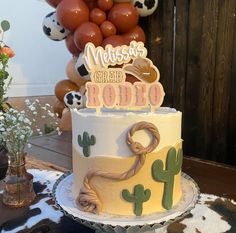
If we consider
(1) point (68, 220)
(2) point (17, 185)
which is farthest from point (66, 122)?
(1) point (68, 220)

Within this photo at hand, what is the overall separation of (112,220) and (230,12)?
5.18ft

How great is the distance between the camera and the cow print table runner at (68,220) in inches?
27.9

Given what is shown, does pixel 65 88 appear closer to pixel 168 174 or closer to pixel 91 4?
pixel 91 4

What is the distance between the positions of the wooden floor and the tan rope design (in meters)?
0.54

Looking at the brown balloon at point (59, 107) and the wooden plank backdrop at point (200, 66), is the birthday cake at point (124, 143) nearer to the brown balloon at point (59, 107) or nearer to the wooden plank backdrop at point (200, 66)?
the wooden plank backdrop at point (200, 66)

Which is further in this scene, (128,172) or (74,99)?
(74,99)

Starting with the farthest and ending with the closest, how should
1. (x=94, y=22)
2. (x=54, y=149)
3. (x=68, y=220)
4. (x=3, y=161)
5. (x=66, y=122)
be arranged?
(x=66, y=122)
(x=94, y=22)
(x=54, y=149)
(x=3, y=161)
(x=68, y=220)

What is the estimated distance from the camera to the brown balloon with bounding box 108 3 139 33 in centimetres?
183

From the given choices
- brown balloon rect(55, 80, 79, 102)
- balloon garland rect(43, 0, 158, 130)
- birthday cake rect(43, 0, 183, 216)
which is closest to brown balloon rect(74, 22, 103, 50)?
balloon garland rect(43, 0, 158, 130)

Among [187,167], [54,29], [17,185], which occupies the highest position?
[54,29]

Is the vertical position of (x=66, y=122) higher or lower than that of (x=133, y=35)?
lower

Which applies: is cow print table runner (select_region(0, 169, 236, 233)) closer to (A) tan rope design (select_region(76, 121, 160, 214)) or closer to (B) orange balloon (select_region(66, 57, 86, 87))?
(A) tan rope design (select_region(76, 121, 160, 214))

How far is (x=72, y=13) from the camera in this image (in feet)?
5.89

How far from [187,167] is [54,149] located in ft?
2.11
